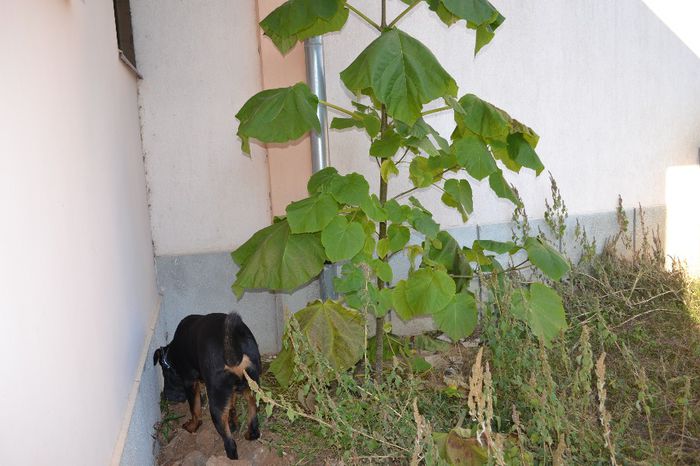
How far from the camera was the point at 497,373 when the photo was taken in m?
3.35

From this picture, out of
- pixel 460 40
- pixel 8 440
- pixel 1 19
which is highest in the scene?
pixel 460 40

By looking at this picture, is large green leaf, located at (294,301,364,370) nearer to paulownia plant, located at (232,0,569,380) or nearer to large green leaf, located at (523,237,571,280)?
paulownia plant, located at (232,0,569,380)

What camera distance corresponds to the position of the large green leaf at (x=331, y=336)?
11.3 ft

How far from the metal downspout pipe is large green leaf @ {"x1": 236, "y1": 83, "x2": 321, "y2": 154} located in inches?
46.3

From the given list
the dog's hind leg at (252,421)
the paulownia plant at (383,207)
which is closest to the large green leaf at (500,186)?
the paulownia plant at (383,207)

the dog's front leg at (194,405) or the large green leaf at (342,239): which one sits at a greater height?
the large green leaf at (342,239)

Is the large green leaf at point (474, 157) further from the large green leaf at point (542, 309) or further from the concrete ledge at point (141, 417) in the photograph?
the concrete ledge at point (141, 417)

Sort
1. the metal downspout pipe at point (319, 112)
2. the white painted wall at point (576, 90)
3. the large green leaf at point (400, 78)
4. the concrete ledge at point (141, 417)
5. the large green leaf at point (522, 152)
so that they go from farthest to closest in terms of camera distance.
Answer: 1. the white painted wall at point (576, 90)
2. the metal downspout pipe at point (319, 112)
3. the large green leaf at point (522, 152)
4. the large green leaf at point (400, 78)
5. the concrete ledge at point (141, 417)

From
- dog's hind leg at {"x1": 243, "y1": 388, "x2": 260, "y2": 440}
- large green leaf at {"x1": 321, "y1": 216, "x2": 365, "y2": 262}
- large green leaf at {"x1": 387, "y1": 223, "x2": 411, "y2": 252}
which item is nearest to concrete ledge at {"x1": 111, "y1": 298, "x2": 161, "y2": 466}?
dog's hind leg at {"x1": 243, "y1": 388, "x2": 260, "y2": 440}

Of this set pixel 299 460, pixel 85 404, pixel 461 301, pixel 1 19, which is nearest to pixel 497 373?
pixel 461 301

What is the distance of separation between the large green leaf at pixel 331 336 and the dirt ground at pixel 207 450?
342 mm

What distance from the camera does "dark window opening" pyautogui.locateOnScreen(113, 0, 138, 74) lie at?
14.0 feet

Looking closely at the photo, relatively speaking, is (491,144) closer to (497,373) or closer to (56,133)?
(497,373)

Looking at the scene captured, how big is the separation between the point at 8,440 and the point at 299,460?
81.7 inches
